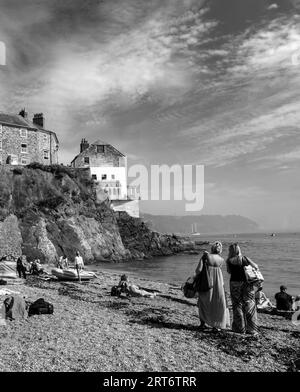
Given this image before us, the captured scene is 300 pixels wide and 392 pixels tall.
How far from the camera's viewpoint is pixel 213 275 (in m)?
9.70

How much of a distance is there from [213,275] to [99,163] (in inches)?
2510

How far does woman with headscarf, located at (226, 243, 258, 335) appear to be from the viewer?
9586 millimetres

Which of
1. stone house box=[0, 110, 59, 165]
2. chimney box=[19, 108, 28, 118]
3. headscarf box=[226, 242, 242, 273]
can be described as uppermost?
chimney box=[19, 108, 28, 118]

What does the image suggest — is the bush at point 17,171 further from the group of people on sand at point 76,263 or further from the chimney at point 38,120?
the group of people on sand at point 76,263

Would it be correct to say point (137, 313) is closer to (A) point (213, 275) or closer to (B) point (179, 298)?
(A) point (213, 275)

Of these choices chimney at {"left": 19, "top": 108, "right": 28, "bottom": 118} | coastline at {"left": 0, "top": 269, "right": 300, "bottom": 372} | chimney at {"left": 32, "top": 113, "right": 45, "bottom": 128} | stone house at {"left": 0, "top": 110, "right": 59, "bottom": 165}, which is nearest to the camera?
coastline at {"left": 0, "top": 269, "right": 300, "bottom": 372}

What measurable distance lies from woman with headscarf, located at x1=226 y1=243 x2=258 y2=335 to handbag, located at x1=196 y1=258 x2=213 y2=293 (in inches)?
25.5

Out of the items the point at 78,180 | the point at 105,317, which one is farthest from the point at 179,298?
the point at 78,180

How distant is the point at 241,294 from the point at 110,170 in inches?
Answer: 2492

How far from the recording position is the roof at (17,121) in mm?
58562

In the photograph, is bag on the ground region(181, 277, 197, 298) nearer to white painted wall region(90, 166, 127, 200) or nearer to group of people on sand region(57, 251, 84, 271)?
group of people on sand region(57, 251, 84, 271)

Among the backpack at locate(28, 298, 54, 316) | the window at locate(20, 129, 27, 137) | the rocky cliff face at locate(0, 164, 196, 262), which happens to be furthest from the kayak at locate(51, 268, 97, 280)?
the window at locate(20, 129, 27, 137)

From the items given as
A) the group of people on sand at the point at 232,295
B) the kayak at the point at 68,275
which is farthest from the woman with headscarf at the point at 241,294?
the kayak at the point at 68,275

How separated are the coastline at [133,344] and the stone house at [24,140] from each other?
5048 centimetres
